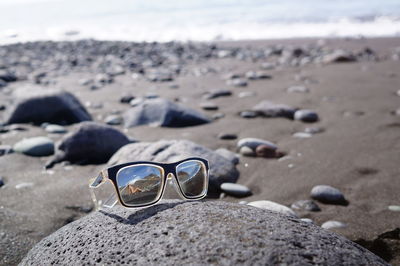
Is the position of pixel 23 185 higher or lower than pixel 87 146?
lower

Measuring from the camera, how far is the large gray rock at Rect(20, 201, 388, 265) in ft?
4.59

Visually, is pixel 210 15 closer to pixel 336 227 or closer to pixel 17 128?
pixel 17 128

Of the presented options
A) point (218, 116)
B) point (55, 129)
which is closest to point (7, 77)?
point (55, 129)

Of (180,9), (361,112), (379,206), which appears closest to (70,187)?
(379,206)

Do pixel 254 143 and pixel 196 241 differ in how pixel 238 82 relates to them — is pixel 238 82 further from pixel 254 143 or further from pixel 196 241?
pixel 196 241

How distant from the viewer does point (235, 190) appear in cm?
293

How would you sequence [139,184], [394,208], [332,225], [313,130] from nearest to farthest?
1. [139,184]
2. [332,225]
3. [394,208]
4. [313,130]

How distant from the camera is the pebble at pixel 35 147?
12.6 ft

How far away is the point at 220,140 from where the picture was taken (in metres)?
4.18

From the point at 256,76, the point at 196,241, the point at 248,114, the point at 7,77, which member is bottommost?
the point at 248,114

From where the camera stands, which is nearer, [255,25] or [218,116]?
[218,116]

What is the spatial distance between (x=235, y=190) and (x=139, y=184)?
4.06 feet

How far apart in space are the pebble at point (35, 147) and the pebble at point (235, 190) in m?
1.94

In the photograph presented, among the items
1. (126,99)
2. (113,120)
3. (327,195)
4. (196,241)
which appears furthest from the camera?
(126,99)
